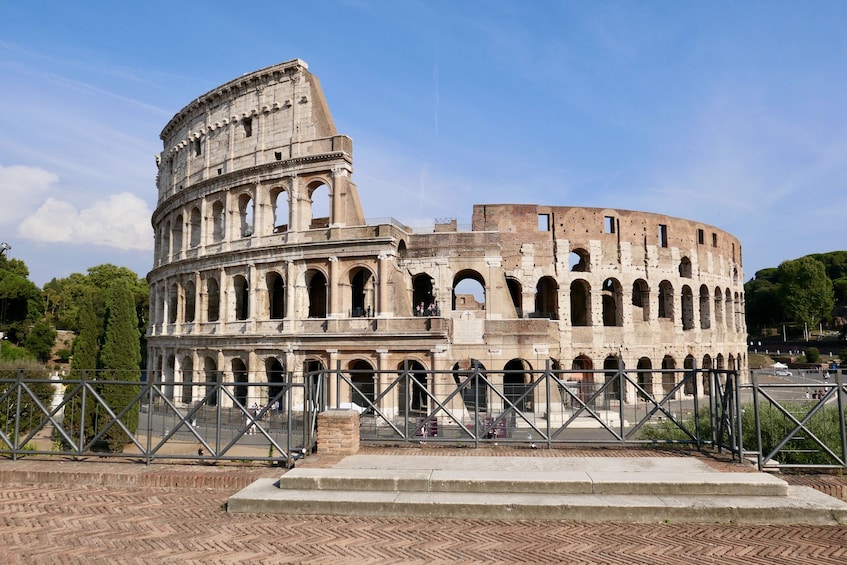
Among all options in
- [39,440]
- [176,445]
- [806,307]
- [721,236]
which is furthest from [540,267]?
[806,307]

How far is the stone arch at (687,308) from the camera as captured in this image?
34781 millimetres

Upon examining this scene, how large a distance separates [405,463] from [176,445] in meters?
14.7

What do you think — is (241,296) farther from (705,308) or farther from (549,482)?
(705,308)

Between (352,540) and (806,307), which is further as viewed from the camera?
(806,307)

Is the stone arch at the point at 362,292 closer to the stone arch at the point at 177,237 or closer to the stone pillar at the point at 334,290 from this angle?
the stone pillar at the point at 334,290

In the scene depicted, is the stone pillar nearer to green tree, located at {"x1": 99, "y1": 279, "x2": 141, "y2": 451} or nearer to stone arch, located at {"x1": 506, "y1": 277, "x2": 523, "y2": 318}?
green tree, located at {"x1": 99, "y1": 279, "x2": 141, "y2": 451}

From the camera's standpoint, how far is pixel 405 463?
26.9ft

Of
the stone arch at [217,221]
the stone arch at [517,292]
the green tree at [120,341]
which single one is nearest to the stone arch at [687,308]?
the stone arch at [517,292]

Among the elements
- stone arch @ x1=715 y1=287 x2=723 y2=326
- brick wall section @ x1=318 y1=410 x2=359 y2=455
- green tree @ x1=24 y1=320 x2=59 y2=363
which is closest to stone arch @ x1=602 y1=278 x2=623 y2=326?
stone arch @ x1=715 y1=287 x2=723 y2=326

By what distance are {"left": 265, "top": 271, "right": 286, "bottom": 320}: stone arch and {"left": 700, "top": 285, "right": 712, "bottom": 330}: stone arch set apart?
26.9 m

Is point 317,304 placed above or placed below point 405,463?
above

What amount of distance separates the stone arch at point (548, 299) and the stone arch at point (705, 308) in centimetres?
1105

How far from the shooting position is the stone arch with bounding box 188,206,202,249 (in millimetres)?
31938

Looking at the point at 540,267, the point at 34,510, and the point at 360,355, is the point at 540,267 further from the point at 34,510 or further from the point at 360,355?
the point at 34,510
